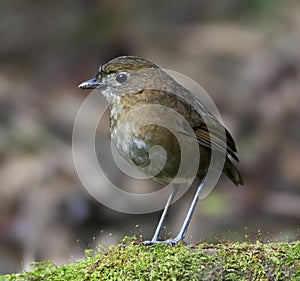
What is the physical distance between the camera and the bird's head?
4.84m

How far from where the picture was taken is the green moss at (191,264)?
12.6ft

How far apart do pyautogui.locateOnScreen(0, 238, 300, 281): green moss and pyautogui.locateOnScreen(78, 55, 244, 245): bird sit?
0.61 metres

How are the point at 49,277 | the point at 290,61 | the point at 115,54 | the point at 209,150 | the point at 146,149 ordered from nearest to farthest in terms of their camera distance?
1. the point at 49,277
2. the point at 146,149
3. the point at 209,150
4. the point at 290,61
5. the point at 115,54

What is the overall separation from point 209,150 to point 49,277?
1277mm

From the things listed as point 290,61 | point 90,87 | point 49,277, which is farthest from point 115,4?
point 49,277

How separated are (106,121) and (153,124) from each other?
4839 millimetres

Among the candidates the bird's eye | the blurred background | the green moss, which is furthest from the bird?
the blurred background

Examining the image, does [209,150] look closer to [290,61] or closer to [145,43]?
[290,61]

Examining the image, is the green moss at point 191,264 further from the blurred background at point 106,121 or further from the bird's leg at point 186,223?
the blurred background at point 106,121

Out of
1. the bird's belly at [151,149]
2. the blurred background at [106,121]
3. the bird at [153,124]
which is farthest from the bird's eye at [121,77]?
the blurred background at [106,121]

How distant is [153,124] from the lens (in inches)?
180

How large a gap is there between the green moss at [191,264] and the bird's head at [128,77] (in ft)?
3.58

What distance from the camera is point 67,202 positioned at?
8117 mm

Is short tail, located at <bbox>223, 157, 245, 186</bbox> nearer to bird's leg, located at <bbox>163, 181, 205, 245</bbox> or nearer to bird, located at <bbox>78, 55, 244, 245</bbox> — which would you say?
bird, located at <bbox>78, 55, 244, 245</bbox>
